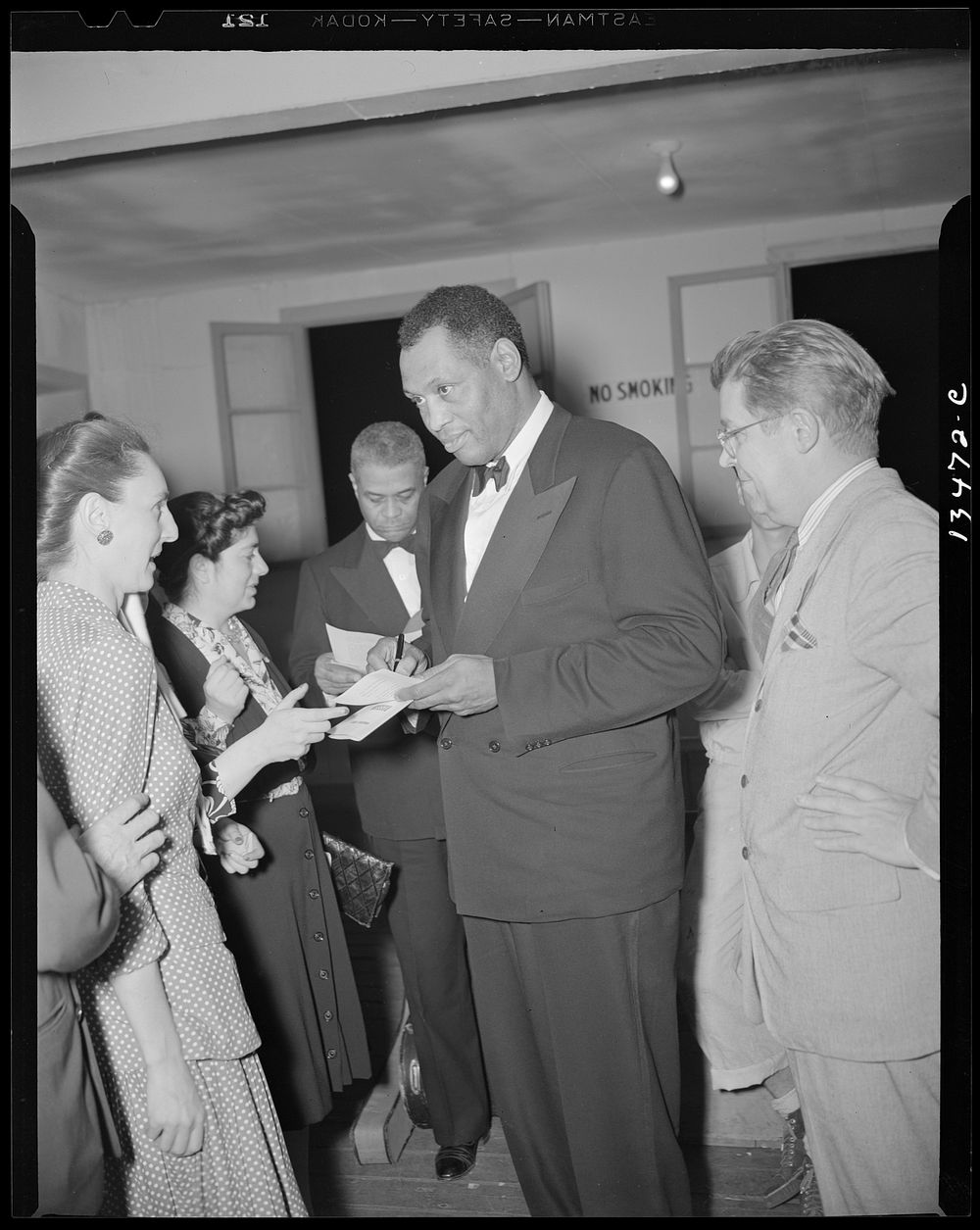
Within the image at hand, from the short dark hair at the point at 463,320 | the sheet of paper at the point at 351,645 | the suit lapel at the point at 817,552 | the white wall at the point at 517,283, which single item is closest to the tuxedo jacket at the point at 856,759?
the suit lapel at the point at 817,552

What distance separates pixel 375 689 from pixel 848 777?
0.96m

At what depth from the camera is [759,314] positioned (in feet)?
8.48

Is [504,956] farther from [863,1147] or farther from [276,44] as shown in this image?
[276,44]

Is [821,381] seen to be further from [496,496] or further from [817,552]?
[496,496]

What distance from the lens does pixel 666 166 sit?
294cm

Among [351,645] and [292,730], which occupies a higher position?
[351,645]

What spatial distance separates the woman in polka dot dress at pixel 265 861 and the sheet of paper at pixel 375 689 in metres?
0.32

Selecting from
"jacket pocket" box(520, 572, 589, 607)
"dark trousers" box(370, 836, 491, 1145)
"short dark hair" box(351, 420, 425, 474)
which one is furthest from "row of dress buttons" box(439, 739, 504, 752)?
"short dark hair" box(351, 420, 425, 474)

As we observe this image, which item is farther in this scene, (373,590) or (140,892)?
(373,590)

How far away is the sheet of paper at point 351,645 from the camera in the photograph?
265 cm

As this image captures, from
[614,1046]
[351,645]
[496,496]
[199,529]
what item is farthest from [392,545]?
[614,1046]

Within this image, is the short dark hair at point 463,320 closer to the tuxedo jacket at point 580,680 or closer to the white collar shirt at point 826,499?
the tuxedo jacket at point 580,680

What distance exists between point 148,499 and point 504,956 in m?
1.21

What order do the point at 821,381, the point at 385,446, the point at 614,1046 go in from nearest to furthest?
1. the point at 821,381
2. the point at 614,1046
3. the point at 385,446
